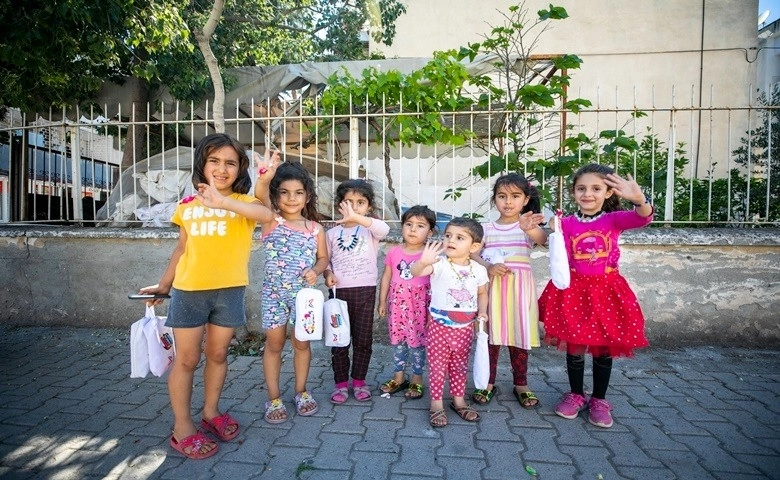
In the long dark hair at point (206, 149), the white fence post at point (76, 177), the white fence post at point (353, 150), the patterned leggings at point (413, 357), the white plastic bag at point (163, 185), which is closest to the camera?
the long dark hair at point (206, 149)

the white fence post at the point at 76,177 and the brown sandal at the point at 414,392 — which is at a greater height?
the white fence post at the point at 76,177

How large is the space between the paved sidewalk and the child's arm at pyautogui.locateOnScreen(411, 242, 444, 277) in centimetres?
87

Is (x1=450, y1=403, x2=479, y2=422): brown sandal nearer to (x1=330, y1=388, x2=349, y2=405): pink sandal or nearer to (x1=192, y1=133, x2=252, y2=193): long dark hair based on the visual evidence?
(x1=330, y1=388, x2=349, y2=405): pink sandal

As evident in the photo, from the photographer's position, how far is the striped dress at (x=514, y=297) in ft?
9.43

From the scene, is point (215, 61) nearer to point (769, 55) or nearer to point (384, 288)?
point (384, 288)

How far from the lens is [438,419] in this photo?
2627 millimetres

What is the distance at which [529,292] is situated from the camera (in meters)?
2.90

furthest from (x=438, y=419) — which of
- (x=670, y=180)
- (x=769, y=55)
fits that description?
(x=769, y=55)

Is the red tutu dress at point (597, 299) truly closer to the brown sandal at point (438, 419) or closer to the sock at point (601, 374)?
the sock at point (601, 374)

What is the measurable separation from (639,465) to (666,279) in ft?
7.50

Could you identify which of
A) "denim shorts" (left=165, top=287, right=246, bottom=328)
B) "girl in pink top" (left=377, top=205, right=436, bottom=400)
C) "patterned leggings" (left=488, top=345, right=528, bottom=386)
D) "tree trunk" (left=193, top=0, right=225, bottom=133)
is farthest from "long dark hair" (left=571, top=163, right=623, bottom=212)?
"tree trunk" (left=193, top=0, right=225, bottom=133)

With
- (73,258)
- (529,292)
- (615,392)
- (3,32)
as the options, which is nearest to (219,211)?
(529,292)

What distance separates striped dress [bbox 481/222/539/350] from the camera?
2875 mm

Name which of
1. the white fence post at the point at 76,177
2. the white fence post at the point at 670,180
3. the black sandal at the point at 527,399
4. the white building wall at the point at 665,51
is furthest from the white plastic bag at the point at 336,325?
the white building wall at the point at 665,51
